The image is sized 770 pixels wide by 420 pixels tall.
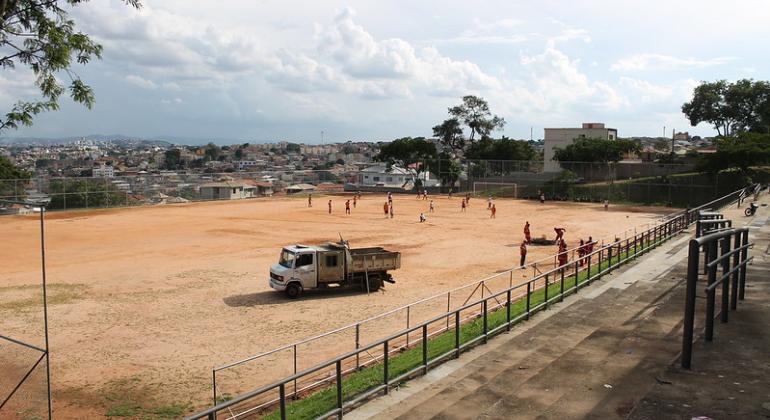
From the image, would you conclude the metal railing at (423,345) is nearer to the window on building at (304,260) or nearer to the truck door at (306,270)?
the truck door at (306,270)

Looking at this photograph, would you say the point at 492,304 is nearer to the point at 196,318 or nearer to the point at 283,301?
the point at 283,301

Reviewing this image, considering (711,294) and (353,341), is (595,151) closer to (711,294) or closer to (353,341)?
(353,341)

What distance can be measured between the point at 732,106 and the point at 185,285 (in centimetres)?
9654

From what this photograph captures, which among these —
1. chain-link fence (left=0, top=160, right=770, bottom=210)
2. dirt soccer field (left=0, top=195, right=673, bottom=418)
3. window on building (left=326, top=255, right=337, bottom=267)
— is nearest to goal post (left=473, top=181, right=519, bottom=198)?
chain-link fence (left=0, top=160, right=770, bottom=210)

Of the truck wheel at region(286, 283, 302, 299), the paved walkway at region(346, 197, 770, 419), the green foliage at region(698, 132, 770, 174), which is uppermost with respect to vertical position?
the green foliage at region(698, 132, 770, 174)

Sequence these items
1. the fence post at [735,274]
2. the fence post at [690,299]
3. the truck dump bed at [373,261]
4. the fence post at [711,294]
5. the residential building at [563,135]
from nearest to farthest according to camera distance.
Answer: the fence post at [690,299] < the fence post at [711,294] < the fence post at [735,274] < the truck dump bed at [373,261] < the residential building at [563,135]

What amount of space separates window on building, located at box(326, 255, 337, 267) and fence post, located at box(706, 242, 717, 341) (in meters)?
14.8

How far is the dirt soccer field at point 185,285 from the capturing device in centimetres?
1524

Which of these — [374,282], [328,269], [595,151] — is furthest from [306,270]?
[595,151]

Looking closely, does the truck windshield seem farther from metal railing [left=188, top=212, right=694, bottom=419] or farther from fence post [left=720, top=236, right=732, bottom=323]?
fence post [left=720, top=236, right=732, bottom=323]

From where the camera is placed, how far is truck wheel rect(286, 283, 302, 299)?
24.2 metres

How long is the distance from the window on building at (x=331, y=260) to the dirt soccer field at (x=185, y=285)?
49.3 inches

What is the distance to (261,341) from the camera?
60.5ft

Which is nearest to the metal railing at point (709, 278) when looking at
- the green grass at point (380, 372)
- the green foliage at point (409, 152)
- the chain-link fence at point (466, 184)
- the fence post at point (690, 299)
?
the fence post at point (690, 299)
